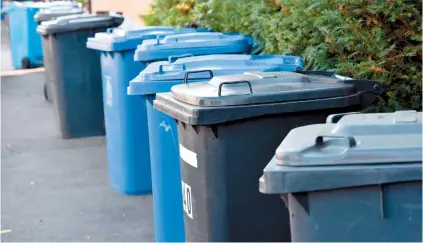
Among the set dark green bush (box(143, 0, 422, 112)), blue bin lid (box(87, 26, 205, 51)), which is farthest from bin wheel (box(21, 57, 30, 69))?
dark green bush (box(143, 0, 422, 112))

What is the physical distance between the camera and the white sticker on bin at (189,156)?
3.90 meters

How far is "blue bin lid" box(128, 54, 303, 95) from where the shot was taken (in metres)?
4.71

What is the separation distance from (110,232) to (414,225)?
3.66 m

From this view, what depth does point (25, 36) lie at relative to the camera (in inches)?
627

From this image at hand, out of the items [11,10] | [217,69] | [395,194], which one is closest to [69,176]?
[217,69]

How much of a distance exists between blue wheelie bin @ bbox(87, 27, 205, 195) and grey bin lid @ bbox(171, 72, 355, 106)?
2.76 meters

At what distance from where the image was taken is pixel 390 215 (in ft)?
9.20

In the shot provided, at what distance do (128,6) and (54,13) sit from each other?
123 inches

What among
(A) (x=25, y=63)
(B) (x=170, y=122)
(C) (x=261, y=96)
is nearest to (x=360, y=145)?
(C) (x=261, y=96)

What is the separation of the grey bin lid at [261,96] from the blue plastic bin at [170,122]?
697 mm

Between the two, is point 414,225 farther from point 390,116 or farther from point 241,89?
point 241,89

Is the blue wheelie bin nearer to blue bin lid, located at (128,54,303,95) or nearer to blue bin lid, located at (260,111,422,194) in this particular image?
blue bin lid, located at (128,54,303,95)

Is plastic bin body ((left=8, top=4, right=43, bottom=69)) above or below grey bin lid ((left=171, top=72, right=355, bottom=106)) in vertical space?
below

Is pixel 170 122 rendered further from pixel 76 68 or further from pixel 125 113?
pixel 76 68
